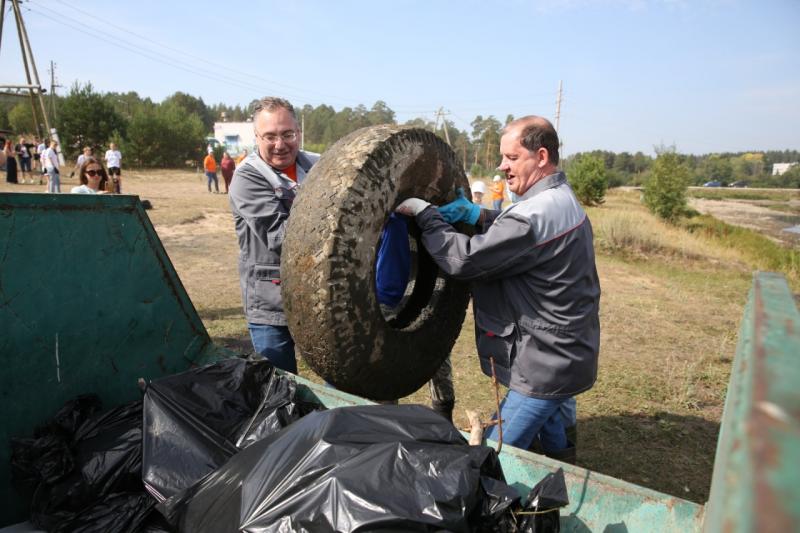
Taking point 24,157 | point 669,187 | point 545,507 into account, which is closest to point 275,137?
point 545,507

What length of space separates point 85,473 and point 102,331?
2.13 feet

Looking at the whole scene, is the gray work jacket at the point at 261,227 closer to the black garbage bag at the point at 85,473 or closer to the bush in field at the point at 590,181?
the black garbage bag at the point at 85,473

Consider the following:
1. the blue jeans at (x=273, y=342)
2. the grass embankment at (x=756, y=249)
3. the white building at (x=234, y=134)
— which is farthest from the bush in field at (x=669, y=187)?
the white building at (x=234, y=134)

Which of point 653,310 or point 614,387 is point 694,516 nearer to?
point 614,387

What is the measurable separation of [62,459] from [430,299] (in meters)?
1.71

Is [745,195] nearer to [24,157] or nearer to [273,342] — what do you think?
[24,157]

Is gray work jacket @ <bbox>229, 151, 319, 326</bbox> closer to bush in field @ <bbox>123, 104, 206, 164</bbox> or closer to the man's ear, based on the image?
the man's ear

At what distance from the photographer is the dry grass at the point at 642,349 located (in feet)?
12.7

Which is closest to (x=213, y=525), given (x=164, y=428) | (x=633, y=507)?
(x=164, y=428)

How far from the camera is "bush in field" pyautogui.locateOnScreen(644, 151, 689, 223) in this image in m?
20.7

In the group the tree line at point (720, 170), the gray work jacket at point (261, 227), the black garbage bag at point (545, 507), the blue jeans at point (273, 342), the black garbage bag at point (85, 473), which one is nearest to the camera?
the black garbage bag at point (545, 507)

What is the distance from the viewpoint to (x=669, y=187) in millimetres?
20656

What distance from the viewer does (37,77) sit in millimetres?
21344

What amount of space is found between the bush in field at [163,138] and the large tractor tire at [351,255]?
134 feet
